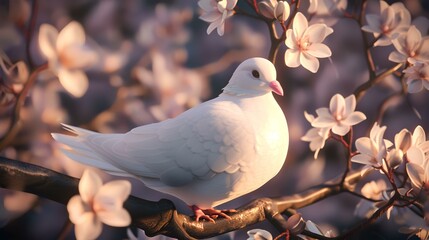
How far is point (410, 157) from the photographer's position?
748mm

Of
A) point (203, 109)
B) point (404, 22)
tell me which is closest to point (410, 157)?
point (404, 22)

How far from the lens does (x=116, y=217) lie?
1.82 feet

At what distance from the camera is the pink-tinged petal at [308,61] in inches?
27.9

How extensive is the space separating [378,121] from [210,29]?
0.34 m

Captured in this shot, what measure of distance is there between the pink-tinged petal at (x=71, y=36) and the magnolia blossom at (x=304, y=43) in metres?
0.28

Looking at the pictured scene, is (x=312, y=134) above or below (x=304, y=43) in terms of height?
below

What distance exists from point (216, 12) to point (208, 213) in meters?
0.27

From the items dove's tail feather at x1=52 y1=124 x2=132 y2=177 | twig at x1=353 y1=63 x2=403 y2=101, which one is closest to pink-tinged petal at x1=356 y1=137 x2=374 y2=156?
twig at x1=353 y1=63 x2=403 y2=101

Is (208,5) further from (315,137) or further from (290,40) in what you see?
(315,137)

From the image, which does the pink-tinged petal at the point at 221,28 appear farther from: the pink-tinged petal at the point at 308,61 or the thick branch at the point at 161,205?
the thick branch at the point at 161,205

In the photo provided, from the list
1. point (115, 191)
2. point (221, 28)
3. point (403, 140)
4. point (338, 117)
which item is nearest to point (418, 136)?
point (403, 140)

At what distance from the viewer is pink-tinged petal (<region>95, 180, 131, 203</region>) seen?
0.56 m

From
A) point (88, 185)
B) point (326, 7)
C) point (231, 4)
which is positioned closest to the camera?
point (88, 185)

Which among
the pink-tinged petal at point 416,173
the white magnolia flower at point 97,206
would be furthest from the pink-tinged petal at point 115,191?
the pink-tinged petal at point 416,173
